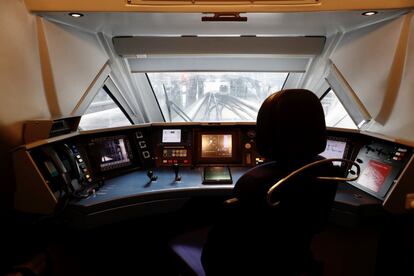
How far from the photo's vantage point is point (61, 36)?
5.55 feet

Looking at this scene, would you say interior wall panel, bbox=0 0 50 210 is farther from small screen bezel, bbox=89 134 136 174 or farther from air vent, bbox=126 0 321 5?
air vent, bbox=126 0 321 5

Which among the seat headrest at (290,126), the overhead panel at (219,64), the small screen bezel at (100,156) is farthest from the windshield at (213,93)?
the seat headrest at (290,126)

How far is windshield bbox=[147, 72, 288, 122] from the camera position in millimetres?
3072

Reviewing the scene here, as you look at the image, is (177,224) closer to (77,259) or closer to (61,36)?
(77,259)

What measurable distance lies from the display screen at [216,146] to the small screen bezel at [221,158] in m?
0.02

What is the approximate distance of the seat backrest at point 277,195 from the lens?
0.96 meters

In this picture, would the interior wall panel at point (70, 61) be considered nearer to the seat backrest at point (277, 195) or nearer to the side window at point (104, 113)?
the side window at point (104, 113)

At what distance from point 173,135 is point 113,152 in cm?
49

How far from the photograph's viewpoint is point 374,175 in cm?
165

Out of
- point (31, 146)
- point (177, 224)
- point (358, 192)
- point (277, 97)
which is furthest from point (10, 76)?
point (358, 192)

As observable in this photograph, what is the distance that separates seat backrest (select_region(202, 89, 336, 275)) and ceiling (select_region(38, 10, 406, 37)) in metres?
0.89

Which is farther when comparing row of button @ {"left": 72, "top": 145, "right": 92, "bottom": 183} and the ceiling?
row of button @ {"left": 72, "top": 145, "right": 92, "bottom": 183}

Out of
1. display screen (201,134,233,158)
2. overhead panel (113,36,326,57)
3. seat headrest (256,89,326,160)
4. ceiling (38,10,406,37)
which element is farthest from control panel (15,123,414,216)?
seat headrest (256,89,326,160)

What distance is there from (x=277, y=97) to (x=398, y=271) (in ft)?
5.10
